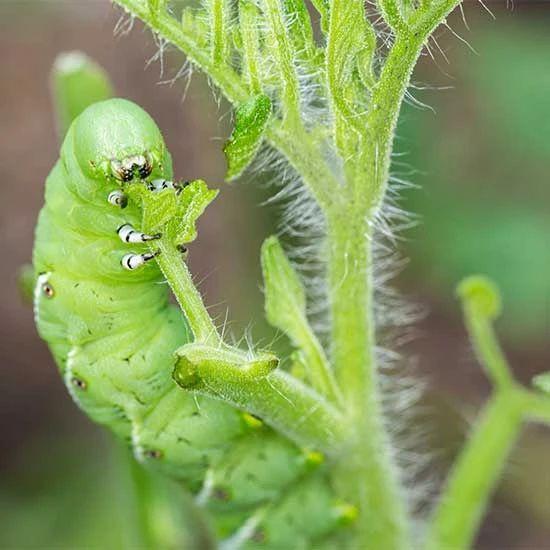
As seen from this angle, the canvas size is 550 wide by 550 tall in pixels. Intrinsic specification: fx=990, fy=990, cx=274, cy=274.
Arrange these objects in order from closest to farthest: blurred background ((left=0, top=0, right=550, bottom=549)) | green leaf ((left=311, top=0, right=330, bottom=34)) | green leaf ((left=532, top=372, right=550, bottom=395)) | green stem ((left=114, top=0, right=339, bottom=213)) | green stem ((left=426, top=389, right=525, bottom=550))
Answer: green leaf ((left=311, top=0, right=330, bottom=34)) → green stem ((left=114, top=0, right=339, bottom=213)) → green leaf ((left=532, top=372, right=550, bottom=395)) → green stem ((left=426, top=389, right=525, bottom=550)) → blurred background ((left=0, top=0, right=550, bottom=549))

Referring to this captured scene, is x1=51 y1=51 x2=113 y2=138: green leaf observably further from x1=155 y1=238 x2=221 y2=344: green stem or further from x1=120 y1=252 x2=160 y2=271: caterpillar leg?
x1=155 y1=238 x2=221 y2=344: green stem

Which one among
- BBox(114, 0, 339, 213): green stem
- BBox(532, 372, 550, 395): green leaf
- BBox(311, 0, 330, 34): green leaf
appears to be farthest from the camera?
BBox(532, 372, 550, 395): green leaf

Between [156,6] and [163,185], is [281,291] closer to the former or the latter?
[163,185]

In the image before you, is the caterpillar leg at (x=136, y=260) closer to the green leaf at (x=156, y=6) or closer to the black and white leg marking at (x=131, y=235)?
the black and white leg marking at (x=131, y=235)

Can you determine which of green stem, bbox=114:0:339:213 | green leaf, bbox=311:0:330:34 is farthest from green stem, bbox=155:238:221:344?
green leaf, bbox=311:0:330:34

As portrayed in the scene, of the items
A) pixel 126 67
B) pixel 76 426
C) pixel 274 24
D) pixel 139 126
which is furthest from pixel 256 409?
pixel 126 67

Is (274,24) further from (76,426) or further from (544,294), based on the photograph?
(76,426)

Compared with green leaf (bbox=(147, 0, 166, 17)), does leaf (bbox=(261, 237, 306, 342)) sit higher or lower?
lower
